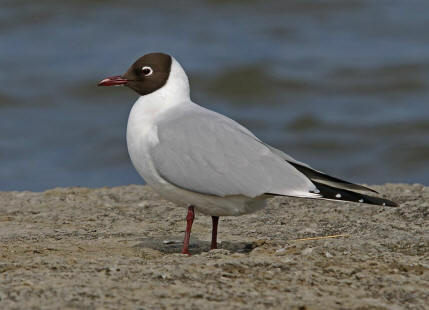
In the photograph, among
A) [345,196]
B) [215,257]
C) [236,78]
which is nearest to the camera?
[215,257]

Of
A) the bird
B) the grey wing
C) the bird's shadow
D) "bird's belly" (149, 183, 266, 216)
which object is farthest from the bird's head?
the bird's shadow

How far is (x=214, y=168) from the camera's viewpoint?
4668 millimetres

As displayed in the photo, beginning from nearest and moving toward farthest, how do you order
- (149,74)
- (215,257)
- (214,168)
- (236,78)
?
1. (215,257)
2. (214,168)
3. (149,74)
4. (236,78)

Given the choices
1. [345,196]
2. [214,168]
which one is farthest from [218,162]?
[345,196]

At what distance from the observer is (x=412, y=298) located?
3.81m

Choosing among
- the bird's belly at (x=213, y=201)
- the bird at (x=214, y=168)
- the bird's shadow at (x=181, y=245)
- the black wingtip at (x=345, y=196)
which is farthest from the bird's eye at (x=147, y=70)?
the black wingtip at (x=345, y=196)

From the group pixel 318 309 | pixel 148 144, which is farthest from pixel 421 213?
pixel 318 309

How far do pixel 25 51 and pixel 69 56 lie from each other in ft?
2.82

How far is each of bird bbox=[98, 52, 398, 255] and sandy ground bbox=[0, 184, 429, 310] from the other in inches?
10.9

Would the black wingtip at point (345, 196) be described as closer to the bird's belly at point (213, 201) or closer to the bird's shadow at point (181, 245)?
the bird's belly at point (213, 201)

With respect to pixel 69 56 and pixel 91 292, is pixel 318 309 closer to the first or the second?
pixel 91 292

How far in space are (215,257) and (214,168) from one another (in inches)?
20.6

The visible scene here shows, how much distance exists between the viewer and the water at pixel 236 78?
436 inches

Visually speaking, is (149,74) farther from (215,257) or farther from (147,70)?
(215,257)
